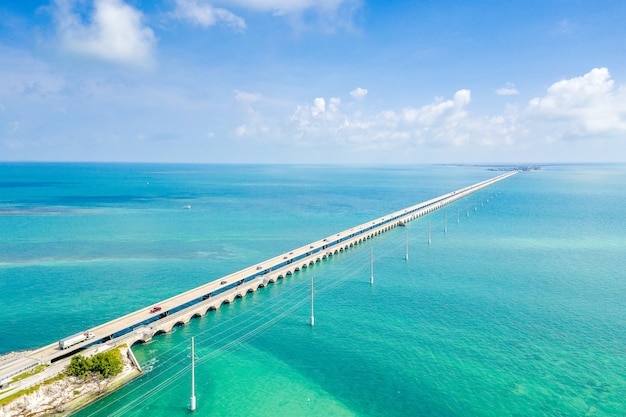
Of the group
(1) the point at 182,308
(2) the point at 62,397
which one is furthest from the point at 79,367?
(1) the point at 182,308

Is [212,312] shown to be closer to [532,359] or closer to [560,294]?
[532,359]

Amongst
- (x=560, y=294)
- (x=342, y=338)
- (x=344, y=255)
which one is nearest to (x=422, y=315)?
(x=342, y=338)

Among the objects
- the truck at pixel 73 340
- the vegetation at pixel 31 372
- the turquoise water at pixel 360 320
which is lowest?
the turquoise water at pixel 360 320

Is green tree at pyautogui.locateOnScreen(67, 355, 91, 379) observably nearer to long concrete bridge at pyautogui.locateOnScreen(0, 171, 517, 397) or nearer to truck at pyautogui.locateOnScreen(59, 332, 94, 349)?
long concrete bridge at pyautogui.locateOnScreen(0, 171, 517, 397)

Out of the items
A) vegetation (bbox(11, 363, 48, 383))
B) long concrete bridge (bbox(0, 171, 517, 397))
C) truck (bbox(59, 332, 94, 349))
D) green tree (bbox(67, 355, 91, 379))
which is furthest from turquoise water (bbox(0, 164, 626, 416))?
vegetation (bbox(11, 363, 48, 383))

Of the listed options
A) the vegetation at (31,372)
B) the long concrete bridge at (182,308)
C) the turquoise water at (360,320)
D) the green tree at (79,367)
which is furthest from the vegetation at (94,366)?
the long concrete bridge at (182,308)

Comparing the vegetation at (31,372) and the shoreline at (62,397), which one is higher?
the vegetation at (31,372)

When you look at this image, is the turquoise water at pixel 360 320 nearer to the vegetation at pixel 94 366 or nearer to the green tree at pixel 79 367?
the vegetation at pixel 94 366
